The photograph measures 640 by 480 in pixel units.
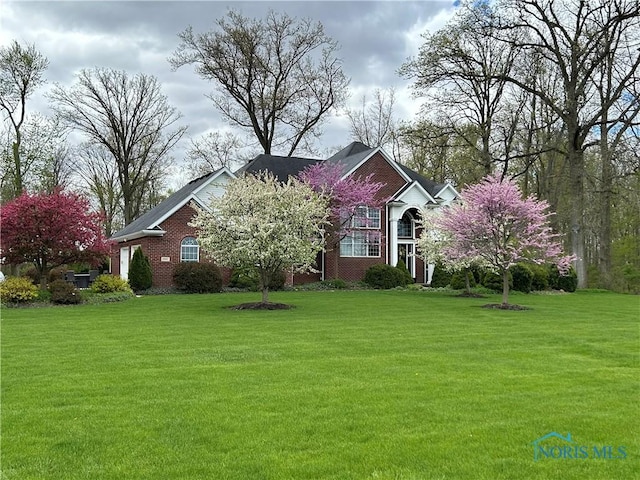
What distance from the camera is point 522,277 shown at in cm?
2492

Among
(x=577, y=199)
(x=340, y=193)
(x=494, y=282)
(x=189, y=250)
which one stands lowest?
(x=494, y=282)

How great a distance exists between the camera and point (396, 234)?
2931 cm

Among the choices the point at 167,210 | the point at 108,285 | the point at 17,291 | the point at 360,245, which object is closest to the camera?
the point at 17,291

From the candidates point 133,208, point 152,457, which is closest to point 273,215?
point 152,457

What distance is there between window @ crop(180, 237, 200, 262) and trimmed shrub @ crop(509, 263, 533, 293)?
1373 cm

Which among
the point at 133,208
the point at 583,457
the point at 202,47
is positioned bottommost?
the point at 583,457

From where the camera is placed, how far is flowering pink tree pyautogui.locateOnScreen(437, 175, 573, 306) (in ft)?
54.0

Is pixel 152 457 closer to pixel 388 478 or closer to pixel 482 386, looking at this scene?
pixel 388 478

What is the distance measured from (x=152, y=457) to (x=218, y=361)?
3.65 m

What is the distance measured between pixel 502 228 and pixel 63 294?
1327 cm

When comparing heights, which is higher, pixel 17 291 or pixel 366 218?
pixel 366 218

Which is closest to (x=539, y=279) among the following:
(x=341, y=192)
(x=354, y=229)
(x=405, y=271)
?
(x=405, y=271)

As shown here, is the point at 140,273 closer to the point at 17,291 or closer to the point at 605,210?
the point at 17,291

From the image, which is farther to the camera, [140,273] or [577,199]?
[577,199]
